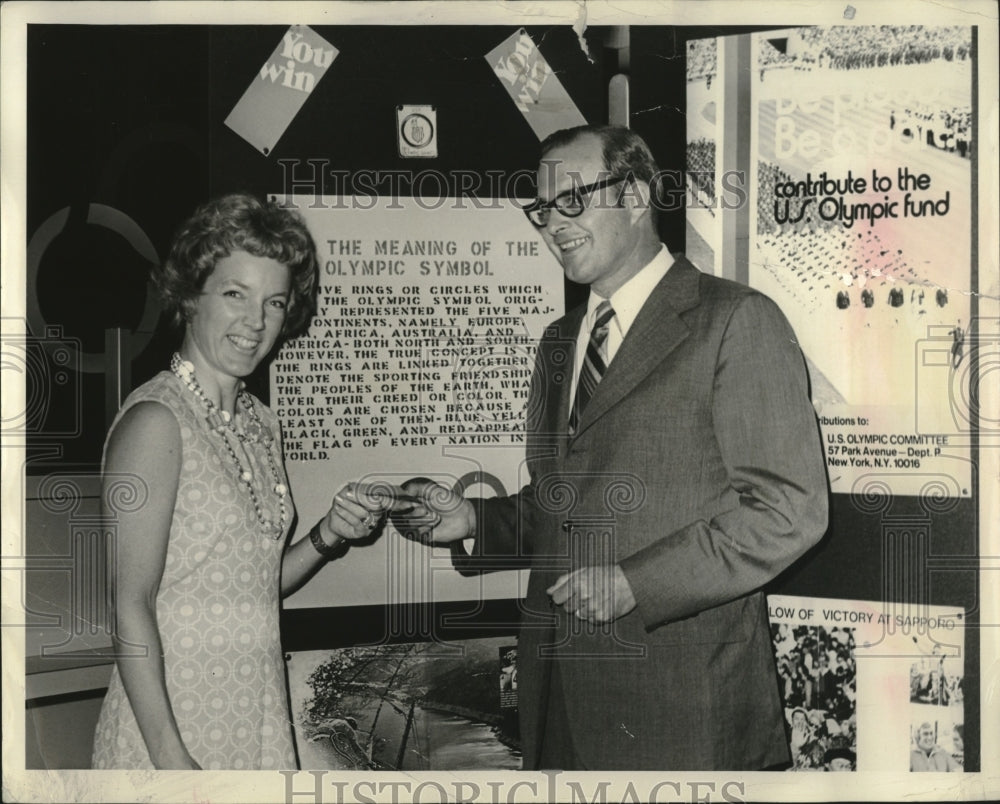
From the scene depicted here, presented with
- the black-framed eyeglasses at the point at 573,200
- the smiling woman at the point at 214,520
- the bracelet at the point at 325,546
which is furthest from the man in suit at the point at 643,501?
the smiling woman at the point at 214,520

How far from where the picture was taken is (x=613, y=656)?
5.10 feet

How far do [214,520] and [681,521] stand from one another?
73cm

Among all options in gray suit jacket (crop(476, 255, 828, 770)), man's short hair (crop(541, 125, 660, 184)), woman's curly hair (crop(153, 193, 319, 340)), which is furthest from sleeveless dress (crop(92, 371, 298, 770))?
man's short hair (crop(541, 125, 660, 184))

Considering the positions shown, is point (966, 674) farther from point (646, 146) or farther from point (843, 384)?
point (646, 146)

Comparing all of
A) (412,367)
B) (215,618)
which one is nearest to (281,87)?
(412,367)

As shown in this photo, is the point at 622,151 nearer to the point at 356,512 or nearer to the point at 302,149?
the point at 302,149

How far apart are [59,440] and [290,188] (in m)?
0.58

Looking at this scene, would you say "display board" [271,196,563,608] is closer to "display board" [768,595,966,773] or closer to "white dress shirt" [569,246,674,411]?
"white dress shirt" [569,246,674,411]

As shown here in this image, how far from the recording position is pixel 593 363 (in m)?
1.58

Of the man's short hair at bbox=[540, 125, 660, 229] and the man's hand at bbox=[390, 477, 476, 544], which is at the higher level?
the man's short hair at bbox=[540, 125, 660, 229]

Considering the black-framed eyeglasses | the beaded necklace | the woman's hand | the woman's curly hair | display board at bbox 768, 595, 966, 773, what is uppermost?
the black-framed eyeglasses

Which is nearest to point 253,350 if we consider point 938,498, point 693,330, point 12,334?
point 12,334

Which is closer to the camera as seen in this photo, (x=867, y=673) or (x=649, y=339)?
(x=649, y=339)

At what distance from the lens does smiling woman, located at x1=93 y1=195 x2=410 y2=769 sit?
1.49 meters
